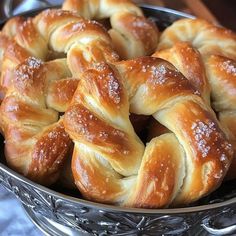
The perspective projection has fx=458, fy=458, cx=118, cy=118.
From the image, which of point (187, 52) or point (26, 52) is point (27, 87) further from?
point (187, 52)

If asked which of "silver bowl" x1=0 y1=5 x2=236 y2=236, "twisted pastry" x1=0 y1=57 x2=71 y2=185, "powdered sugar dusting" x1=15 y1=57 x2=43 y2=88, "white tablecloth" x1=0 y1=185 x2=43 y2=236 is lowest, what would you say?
"white tablecloth" x1=0 y1=185 x2=43 y2=236

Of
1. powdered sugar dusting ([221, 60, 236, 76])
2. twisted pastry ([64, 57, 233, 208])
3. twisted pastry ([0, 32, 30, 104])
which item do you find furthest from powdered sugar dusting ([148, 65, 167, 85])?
twisted pastry ([0, 32, 30, 104])

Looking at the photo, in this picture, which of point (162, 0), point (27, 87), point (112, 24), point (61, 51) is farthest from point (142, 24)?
point (162, 0)

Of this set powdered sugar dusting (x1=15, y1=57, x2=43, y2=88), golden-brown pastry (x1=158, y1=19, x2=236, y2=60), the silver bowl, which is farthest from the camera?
golden-brown pastry (x1=158, y1=19, x2=236, y2=60)

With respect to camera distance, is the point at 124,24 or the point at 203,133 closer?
the point at 203,133

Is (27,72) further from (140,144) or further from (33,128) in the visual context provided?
(140,144)

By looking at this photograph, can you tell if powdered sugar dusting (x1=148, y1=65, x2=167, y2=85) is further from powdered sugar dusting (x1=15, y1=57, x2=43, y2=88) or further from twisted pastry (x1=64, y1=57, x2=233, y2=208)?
powdered sugar dusting (x1=15, y1=57, x2=43, y2=88)

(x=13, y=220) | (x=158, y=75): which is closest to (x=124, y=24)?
(x=158, y=75)
